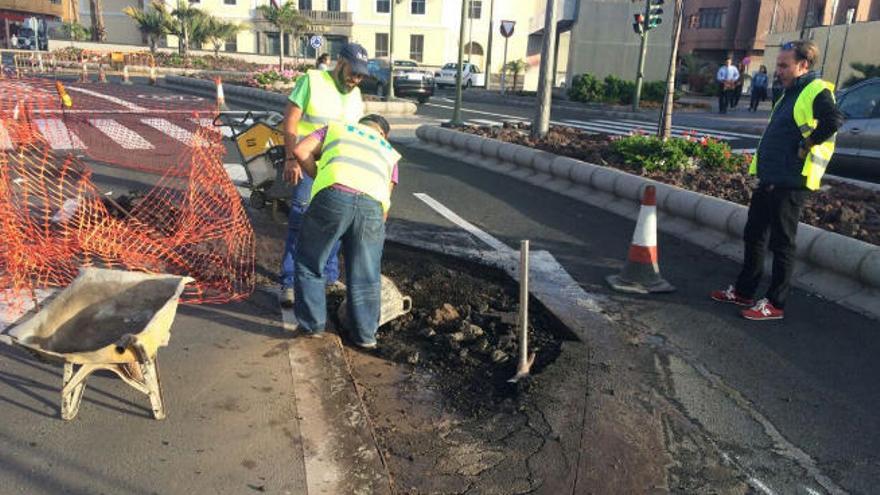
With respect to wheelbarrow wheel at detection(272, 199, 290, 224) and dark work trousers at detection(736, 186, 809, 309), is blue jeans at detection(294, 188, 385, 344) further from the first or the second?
wheelbarrow wheel at detection(272, 199, 290, 224)

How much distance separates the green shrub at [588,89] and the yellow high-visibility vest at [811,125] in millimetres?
22095

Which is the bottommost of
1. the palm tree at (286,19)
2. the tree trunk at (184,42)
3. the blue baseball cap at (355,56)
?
the blue baseball cap at (355,56)

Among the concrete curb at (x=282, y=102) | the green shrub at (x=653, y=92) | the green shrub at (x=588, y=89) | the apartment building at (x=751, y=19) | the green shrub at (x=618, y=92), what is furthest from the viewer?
the apartment building at (x=751, y=19)

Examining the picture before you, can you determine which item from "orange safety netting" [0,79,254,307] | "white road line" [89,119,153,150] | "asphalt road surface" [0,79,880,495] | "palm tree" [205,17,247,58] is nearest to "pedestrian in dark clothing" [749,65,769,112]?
"asphalt road surface" [0,79,880,495]

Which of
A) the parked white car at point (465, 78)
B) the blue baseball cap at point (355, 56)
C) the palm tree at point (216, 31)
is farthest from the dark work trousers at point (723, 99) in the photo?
the palm tree at point (216, 31)

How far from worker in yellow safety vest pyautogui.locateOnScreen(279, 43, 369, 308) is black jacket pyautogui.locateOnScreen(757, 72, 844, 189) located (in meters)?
3.00

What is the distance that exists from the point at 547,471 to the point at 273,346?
190 centimetres

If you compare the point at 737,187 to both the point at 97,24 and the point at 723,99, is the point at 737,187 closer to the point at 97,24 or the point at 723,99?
the point at 723,99

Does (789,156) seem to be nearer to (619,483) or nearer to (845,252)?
(845,252)

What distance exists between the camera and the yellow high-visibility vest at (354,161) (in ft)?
13.3

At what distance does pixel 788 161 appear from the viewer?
16.2 feet

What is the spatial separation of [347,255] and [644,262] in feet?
8.94

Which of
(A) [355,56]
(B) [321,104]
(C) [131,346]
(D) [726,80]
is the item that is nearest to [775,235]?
(A) [355,56]

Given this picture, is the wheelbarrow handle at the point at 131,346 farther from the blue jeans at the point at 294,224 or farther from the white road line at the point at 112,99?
the white road line at the point at 112,99
